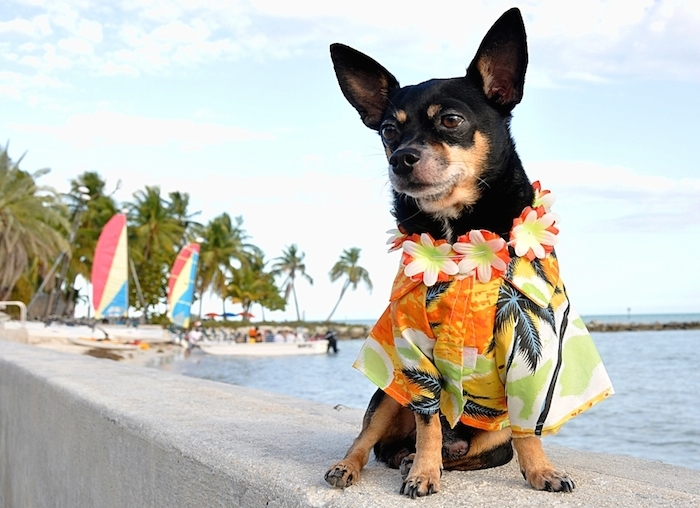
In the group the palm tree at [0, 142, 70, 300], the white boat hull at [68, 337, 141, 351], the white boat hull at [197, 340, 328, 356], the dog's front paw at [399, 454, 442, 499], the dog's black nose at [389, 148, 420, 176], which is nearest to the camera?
the dog's front paw at [399, 454, 442, 499]

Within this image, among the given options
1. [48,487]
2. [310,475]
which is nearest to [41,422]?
[48,487]

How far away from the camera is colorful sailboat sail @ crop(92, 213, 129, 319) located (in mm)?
34562

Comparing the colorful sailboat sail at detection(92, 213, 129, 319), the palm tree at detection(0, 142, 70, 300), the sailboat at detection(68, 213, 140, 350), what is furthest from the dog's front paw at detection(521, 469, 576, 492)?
the palm tree at detection(0, 142, 70, 300)

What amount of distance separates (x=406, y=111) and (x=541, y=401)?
107 centimetres

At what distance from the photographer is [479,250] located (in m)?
2.46

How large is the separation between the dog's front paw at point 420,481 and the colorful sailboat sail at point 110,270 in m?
33.9

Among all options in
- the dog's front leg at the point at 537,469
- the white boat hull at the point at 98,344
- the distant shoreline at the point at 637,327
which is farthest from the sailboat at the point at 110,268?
the distant shoreline at the point at 637,327

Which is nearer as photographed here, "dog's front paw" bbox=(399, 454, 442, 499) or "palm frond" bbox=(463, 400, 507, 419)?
"dog's front paw" bbox=(399, 454, 442, 499)

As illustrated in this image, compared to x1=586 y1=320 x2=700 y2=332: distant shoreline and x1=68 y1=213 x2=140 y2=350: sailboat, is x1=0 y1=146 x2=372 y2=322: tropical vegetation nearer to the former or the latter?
x1=68 y1=213 x2=140 y2=350: sailboat

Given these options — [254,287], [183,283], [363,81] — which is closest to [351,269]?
[254,287]

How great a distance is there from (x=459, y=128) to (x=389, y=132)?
29 cm

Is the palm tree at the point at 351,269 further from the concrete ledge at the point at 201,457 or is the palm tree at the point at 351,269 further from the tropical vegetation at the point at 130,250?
the concrete ledge at the point at 201,457

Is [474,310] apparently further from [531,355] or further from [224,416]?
[224,416]

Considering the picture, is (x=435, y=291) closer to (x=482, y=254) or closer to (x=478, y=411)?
(x=482, y=254)
